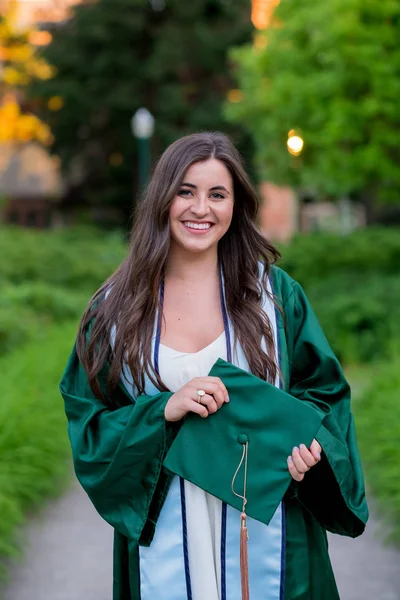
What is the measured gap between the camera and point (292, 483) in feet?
7.30

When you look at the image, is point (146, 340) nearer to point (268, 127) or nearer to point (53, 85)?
point (268, 127)

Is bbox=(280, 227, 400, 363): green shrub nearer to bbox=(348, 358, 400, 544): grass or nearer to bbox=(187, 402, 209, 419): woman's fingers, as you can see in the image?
bbox=(348, 358, 400, 544): grass

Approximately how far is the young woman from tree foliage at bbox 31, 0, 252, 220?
74.8ft

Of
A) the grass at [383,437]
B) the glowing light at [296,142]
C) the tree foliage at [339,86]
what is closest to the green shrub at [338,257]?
the tree foliage at [339,86]

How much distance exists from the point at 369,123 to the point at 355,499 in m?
9.61

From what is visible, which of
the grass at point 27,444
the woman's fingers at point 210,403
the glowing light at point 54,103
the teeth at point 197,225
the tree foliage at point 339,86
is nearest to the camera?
the woman's fingers at point 210,403

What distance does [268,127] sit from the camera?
13.9 meters

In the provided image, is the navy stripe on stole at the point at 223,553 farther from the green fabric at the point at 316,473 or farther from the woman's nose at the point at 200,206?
the woman's nose at the point at 200,206

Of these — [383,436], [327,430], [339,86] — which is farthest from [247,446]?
[339,86]

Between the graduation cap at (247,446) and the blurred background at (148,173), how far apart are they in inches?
45.7

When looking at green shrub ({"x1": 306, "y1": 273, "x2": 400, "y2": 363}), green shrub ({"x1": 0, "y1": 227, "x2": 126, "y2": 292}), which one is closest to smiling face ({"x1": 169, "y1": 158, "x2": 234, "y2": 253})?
green shrub ({"x1": 306, "y1": 273, "x2": 400, "y2": 363})

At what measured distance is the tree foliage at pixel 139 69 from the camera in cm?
2473

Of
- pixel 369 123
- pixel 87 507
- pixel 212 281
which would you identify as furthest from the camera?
pixel 369 123

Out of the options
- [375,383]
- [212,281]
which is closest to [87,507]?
[375,383]
